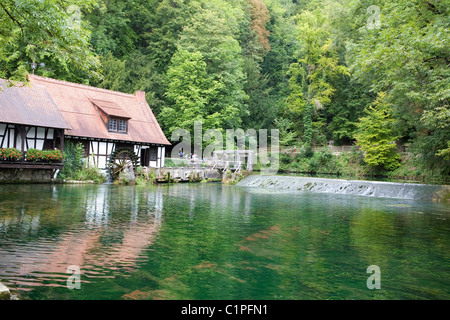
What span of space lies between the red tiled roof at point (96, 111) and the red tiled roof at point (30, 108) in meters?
1.20

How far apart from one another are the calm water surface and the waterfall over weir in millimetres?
7451

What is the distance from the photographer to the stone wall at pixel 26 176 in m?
21.3

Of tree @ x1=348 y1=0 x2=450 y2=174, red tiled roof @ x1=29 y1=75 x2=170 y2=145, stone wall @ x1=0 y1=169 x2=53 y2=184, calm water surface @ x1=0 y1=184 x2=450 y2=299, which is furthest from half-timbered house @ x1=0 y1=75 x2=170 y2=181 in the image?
tree @ x1=348 y1=0 x2=450 y2=174

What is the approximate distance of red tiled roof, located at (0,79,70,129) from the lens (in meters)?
21.3

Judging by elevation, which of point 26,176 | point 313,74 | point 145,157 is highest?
point 313,74

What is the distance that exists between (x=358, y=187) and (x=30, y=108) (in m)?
20.1

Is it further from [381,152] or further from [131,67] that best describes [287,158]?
[131,67]

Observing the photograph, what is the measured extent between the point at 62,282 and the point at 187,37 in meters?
36.3

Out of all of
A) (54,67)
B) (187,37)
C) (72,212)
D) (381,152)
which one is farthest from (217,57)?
(72,212)

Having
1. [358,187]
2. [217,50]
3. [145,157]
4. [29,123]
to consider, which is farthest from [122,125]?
[358,187]

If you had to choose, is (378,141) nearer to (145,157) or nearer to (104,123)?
(145,157)

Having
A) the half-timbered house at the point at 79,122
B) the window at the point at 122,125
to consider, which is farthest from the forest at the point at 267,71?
the window at the point at 122,125

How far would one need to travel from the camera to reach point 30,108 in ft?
74.1

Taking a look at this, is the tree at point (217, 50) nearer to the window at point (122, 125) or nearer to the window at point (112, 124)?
the window at point (122, 125)
